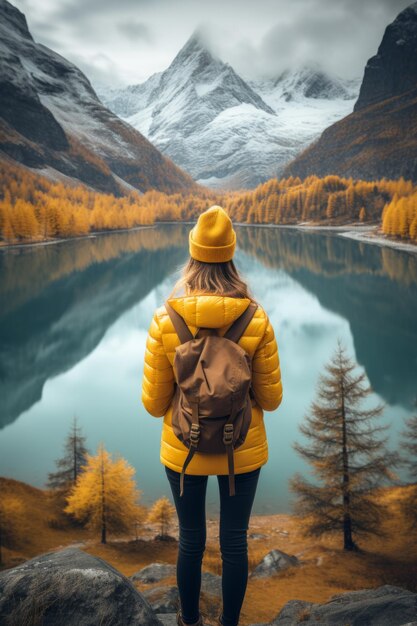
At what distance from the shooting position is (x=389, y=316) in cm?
4369

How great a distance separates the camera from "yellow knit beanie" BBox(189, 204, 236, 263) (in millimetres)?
3035

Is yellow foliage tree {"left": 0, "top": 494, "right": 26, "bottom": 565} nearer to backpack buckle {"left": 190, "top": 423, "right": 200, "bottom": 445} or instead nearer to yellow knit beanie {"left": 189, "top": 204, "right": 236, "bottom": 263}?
backpack buckle {"left": 190, "top": 423, "right": 200, "bottom": 445}

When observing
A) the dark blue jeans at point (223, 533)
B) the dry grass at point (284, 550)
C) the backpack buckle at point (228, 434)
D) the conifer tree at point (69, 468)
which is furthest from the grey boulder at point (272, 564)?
the backpack buckle at point (228, 434)

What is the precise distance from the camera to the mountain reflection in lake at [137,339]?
21234 mm

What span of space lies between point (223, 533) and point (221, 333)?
53.5 inches

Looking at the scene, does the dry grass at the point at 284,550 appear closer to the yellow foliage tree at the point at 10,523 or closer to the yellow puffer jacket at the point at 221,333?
the yellow foliage tree at the point at 10,523

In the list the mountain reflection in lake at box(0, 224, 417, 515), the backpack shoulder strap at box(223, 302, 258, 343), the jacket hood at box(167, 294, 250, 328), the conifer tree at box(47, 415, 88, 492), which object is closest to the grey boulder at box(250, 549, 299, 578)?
the mountain reflection in lake at box(0, 224, 417, 515)

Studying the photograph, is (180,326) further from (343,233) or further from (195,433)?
(343,233)

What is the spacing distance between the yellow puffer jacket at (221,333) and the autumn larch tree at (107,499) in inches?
496

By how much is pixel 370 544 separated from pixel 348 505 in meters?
1.66

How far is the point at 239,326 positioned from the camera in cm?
292

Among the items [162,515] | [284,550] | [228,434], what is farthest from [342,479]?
[228,434]

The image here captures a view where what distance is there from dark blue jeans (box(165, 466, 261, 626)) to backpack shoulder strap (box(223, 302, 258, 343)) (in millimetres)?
897

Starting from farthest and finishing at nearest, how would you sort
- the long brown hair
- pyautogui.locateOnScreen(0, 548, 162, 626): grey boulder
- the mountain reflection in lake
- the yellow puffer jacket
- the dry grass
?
the mountain reflection in lake
the dry grass
pyautogui.locateOnScreen(0, 548, 162, 626): grey boulder
the long brown hair
the yellow puffer jacket
